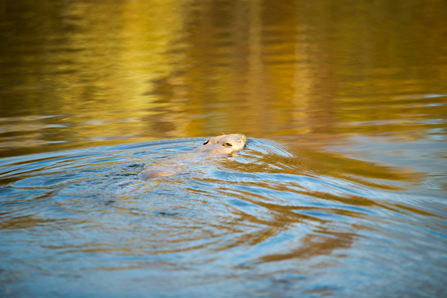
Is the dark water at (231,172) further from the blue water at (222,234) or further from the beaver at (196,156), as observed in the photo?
the beaver at (196,156)

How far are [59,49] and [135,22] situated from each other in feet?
23.9

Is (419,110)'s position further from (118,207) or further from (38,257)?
(38,257)

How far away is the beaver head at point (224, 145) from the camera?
21.2 ft

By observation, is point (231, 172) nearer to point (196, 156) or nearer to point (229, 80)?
point (196, 156)

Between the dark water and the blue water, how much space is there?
2 cm

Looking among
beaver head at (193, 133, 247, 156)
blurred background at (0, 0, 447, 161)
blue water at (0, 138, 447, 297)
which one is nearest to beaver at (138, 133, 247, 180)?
beaver head at (193, 133, 247, 156)

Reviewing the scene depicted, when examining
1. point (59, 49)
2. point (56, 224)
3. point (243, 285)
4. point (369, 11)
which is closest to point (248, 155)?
point (56, 224)

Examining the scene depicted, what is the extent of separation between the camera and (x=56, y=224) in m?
4.04

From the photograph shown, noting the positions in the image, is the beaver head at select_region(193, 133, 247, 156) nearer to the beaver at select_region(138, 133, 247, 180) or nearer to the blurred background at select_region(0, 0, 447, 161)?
the beaver at select_region(138, 133, 247, 180)

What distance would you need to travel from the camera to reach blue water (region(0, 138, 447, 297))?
3.04m

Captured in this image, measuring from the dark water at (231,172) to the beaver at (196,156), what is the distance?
0.20 m

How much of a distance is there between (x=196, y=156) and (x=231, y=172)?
833mm

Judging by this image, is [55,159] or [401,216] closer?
[401,216]

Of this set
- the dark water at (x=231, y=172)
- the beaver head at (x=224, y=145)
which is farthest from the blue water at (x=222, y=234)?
the beaver head at (x=224, y=145)
